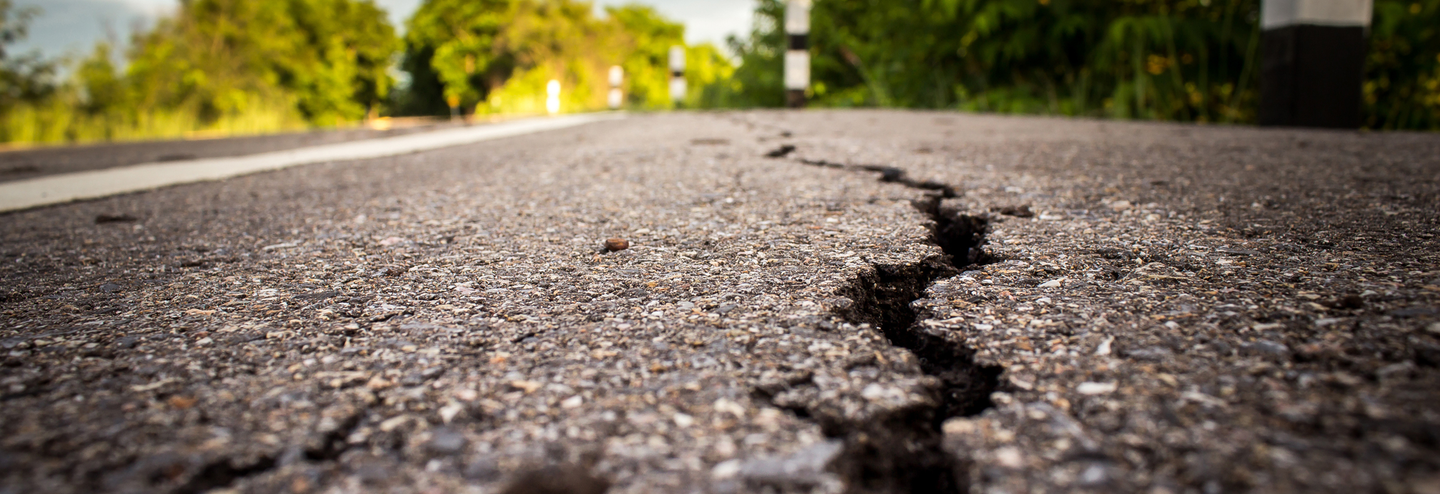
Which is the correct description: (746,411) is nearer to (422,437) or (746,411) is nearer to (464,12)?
(422,437)

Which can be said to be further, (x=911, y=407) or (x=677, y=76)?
(x=677, y=76)

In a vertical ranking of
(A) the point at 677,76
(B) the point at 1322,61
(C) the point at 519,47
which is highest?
(C) the point at 519,47

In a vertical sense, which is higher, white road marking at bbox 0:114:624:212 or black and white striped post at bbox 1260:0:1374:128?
black and white striped post at bbox 1260:0:1374:128

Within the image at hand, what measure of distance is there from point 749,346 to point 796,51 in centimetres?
681

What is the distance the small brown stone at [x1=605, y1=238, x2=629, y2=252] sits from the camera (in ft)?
4.97

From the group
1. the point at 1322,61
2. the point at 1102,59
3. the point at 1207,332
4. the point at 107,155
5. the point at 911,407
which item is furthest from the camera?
the point at 1102,59

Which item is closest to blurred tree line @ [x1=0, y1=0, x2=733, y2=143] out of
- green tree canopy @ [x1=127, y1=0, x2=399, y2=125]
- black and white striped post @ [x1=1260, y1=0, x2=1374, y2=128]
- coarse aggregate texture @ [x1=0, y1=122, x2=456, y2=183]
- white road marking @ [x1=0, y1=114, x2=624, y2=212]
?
green tree canopy @ [x1=127, y1=0, x2=399, y2=125]

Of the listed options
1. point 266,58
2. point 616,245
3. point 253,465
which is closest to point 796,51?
point 616,245

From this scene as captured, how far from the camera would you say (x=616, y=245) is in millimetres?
1526

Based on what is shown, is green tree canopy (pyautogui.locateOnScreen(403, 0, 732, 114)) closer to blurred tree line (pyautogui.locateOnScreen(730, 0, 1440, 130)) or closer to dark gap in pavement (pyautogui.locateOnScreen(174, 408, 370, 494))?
blurred tree line (pyautogui.locateOnScreen(730, 0, 1440, 130))

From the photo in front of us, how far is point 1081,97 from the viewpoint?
5.26 meters

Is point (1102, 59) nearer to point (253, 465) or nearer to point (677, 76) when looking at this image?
point (253, 465)

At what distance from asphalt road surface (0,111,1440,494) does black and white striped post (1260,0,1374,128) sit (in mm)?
2022

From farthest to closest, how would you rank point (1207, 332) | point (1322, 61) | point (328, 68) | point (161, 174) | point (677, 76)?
point (328, 68) → point (677, 76) → point (1322, 61) → point (161, 174) → point (1207, 332)
